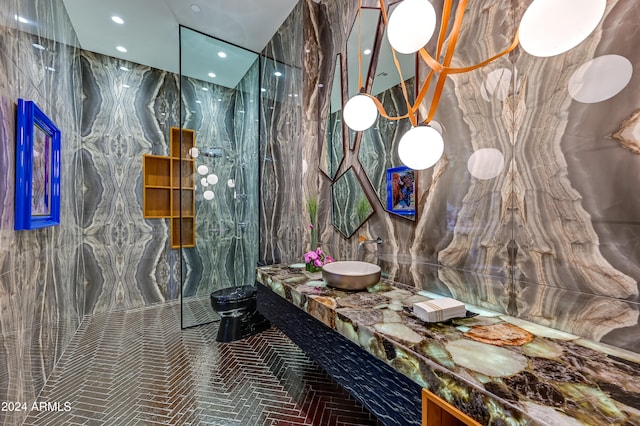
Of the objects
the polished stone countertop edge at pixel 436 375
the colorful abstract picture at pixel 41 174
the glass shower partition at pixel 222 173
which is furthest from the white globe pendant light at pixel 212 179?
the polished stone countertop edge at pixel 436 375

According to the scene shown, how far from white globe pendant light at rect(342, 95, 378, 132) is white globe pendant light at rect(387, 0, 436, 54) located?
0.46 meters

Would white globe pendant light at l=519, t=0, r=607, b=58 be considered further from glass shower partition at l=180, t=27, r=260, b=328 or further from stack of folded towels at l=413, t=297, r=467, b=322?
glass shower partition at l=180, t=27, r=260, b=328

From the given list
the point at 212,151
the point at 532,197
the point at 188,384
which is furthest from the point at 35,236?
the point at 532,197

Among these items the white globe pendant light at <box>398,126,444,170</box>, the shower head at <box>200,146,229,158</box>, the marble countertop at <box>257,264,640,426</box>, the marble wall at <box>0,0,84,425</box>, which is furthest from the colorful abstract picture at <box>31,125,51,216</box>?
the white globe pendant light at <box>398,126,444,170</box>

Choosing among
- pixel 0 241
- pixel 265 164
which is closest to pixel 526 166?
pixel 0 241

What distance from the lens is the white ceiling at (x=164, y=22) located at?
2537 mm

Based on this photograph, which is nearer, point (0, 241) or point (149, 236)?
point (0, 241)

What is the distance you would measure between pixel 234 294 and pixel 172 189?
6.76 feet

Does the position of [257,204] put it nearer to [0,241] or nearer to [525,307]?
[0,241]

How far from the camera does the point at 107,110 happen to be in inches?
134

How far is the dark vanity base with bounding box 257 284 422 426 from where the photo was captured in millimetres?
868

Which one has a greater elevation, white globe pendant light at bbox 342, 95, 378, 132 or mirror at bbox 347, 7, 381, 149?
mirror at bbox 347, 7, 381, 149

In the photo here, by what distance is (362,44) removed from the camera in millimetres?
2035

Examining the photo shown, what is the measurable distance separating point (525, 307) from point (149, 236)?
4.23m
